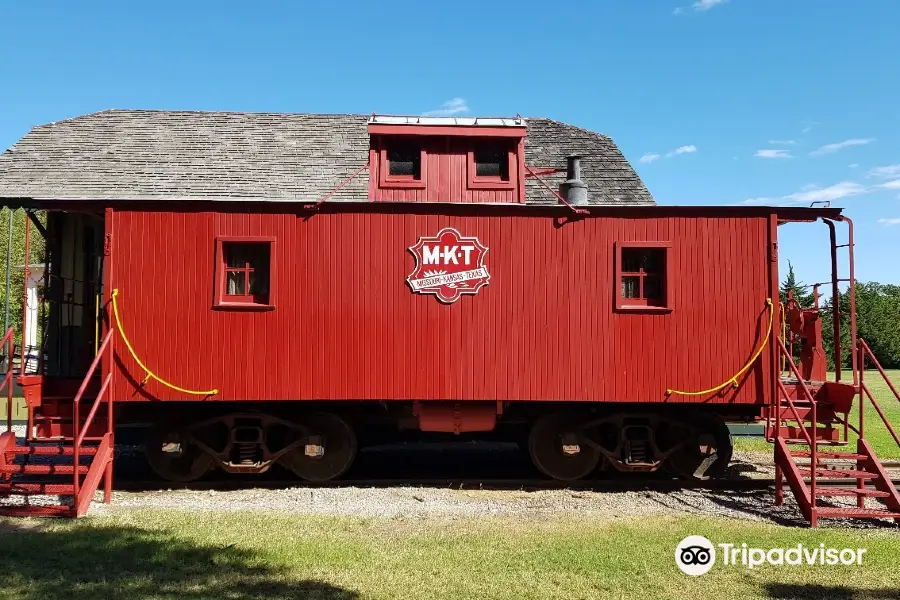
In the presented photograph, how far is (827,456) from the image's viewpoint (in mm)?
8172

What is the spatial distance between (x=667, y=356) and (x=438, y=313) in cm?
335

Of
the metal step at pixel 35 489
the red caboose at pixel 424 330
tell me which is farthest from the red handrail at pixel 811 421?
the metal step at pixel 35 489

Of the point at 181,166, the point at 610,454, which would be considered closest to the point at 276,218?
the point at 610,454

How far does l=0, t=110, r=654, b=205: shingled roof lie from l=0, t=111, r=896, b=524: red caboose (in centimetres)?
512

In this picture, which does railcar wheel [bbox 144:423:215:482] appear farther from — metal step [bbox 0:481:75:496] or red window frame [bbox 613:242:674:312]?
red window frame [bbox 613:242:674:312]

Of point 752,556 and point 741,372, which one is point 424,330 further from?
point 752,556

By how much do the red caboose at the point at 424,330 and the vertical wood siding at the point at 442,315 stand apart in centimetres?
3

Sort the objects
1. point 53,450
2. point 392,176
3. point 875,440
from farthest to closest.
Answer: point 875,440 → point 392,176 → point 53,450

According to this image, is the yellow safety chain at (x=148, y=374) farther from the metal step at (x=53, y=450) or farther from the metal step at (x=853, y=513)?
the metal step at (x=853, y=513)

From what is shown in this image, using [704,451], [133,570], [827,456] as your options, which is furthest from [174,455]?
[827,456]

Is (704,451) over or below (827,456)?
below

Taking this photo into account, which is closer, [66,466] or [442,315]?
[66,466]

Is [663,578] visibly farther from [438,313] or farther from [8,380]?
[8,380]

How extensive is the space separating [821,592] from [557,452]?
440cm
